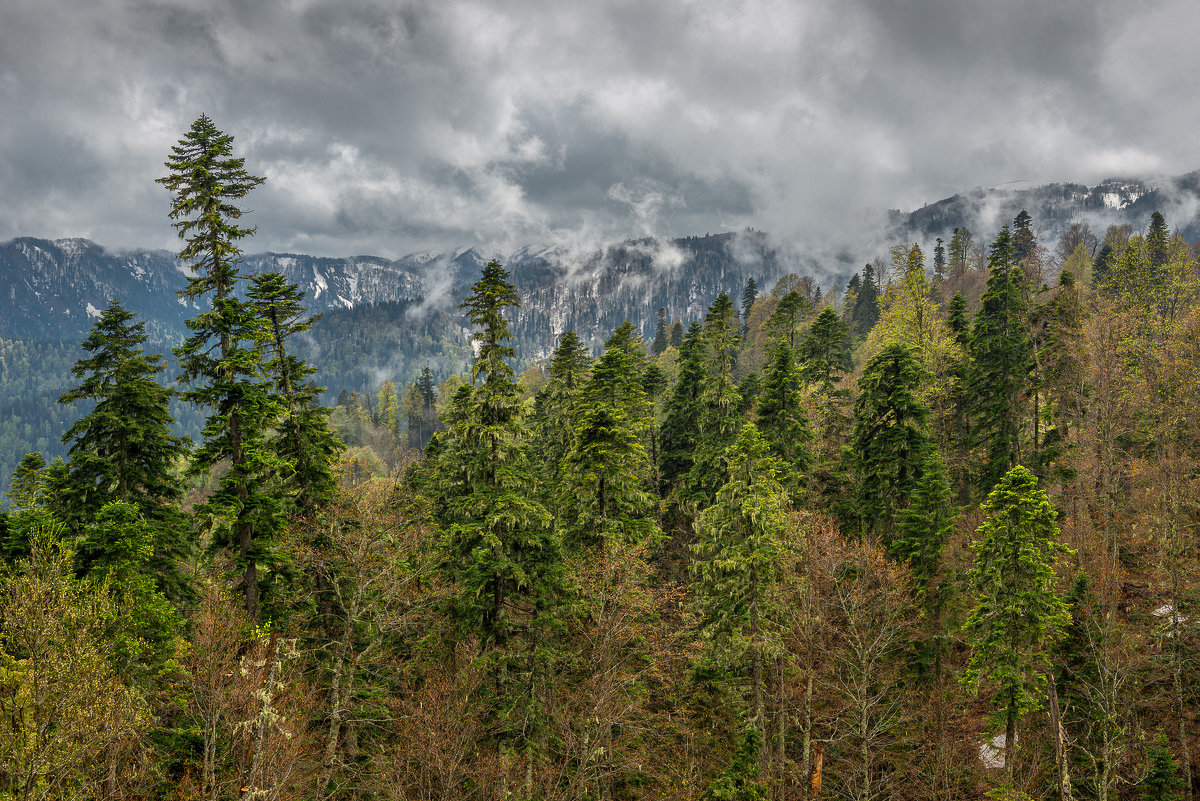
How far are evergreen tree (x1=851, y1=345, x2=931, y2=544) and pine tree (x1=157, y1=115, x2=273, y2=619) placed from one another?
2526 centimetres

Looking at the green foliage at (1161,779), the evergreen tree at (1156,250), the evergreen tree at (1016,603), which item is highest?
the evergreen tree at (1156,250)

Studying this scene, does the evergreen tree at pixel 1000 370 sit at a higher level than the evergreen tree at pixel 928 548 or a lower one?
higher

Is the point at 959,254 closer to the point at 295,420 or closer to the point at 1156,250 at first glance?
the point at 1156,250

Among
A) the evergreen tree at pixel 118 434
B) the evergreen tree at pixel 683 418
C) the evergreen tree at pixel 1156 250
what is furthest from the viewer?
the evergreen tree at pixel 1156 250

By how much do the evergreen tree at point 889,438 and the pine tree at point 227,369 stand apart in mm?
25264

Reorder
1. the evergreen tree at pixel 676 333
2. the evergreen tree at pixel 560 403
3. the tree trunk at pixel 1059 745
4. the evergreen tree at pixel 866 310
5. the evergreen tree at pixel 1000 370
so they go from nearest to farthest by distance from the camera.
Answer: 1. the tree trunk at pixel 1059 745
2. the evergreen tree at pixel 560 403
3. the evergreen tree at pixel 1000 370
4. the evergreen tree at pixel 866 310
5. the evergreen tree at pixel 676 333

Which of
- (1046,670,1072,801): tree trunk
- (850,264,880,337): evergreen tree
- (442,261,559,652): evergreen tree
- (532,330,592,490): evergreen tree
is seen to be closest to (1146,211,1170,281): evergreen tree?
(850,264,880,337): evergreen tree

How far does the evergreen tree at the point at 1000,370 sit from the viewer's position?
1247 inches

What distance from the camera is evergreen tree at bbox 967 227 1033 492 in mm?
31672

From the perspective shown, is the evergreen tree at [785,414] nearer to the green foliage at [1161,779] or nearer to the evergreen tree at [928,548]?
the evergreen tree at [928,548]

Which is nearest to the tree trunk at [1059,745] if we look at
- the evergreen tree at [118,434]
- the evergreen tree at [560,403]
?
the evergreen tree at [560,403]

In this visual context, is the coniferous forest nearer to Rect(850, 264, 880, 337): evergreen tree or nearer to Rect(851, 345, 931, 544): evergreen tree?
Rect(851, 345, 931, 544): evergreen tree

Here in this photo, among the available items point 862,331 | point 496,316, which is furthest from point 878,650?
point 862,331

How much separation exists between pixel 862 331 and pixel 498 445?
78374 millimetres
